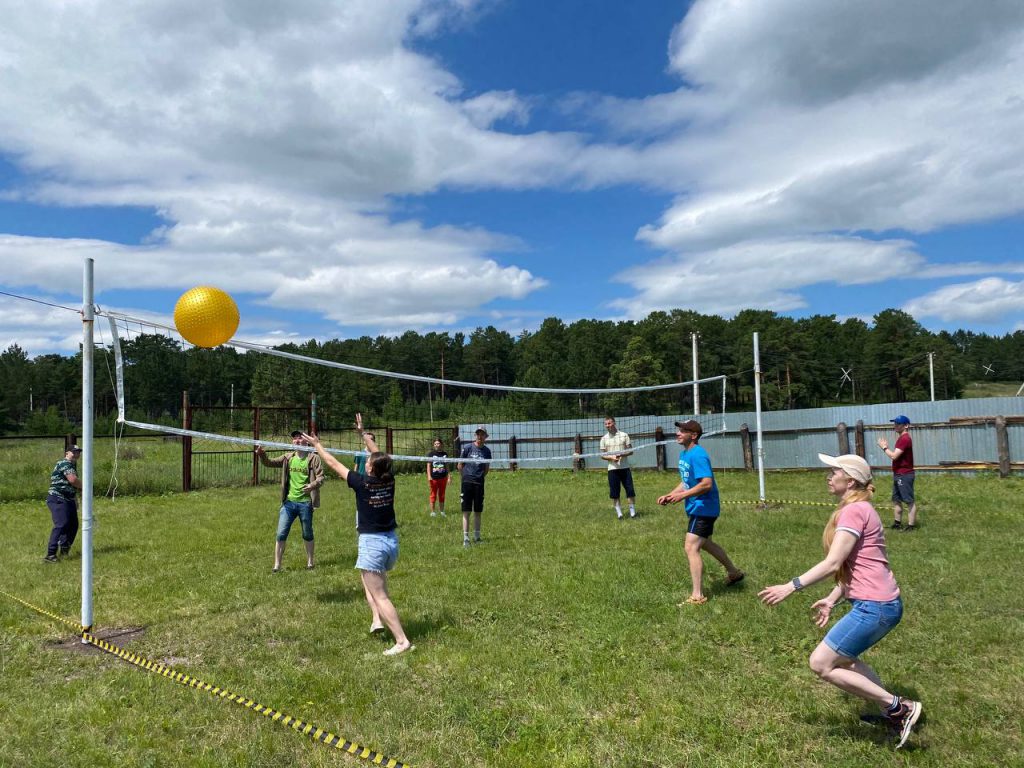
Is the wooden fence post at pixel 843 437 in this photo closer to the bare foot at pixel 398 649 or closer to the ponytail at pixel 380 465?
the ponytail at pixel 380 465

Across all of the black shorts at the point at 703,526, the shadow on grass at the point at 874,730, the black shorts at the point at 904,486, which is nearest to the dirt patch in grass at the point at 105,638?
the black shorts at the point at 703,526

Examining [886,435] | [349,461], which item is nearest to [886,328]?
[886,435]

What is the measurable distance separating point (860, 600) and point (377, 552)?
3805mm

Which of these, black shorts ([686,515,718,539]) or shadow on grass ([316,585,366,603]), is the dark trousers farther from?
black shorts ([686,515,718,539])

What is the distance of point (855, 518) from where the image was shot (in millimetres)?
4035

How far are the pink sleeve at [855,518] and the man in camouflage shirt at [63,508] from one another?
10.3m

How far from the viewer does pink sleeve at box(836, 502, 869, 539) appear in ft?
13.2

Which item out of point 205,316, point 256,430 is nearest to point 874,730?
point 205,316

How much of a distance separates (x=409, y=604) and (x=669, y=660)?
2.91 meters

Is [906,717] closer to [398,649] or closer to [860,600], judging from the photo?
[860,600]

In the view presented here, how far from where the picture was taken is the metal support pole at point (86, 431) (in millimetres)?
6156

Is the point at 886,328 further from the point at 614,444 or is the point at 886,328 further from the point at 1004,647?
the point at 1004,647

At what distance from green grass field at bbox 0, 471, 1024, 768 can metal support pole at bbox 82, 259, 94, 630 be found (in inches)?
18.5

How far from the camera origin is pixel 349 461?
81.8 feet
